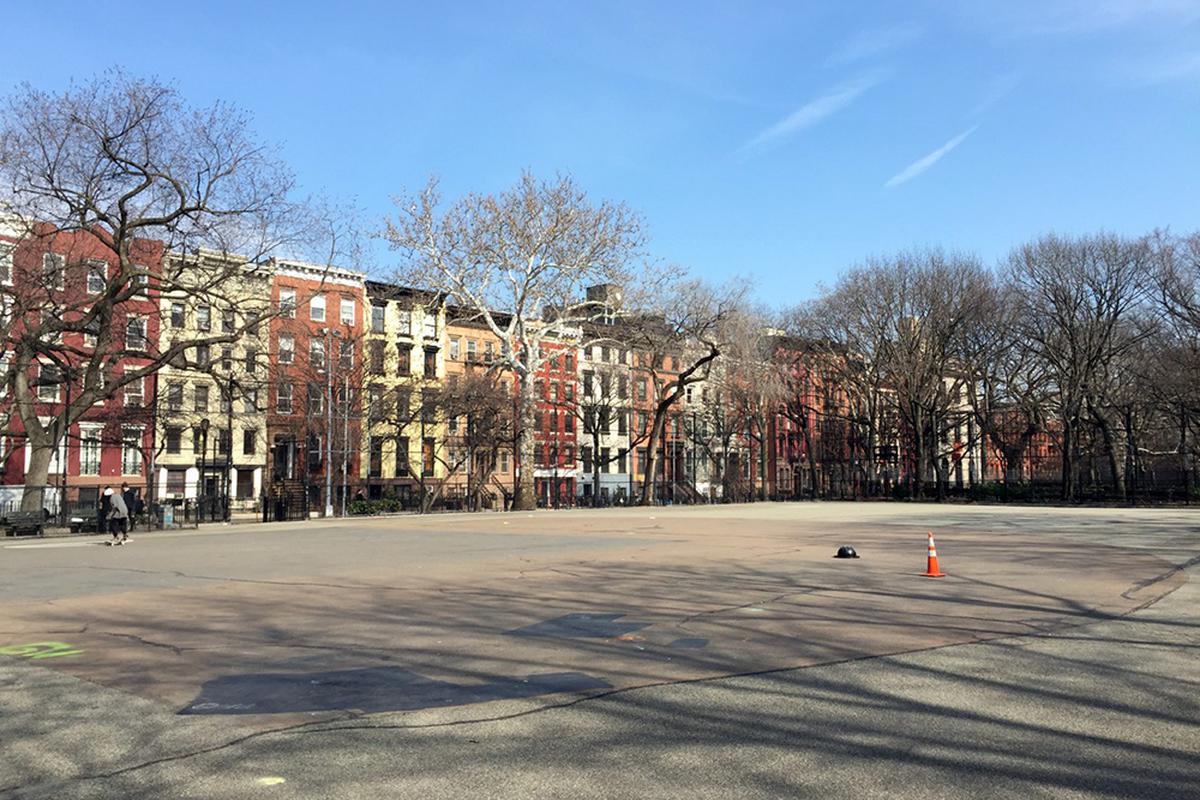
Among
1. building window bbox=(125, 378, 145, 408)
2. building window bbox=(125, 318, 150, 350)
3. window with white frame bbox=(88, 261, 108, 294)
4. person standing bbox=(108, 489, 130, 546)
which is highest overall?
window with white frame bbox=(88, 261, 108, 294)

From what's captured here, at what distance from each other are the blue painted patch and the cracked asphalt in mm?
74

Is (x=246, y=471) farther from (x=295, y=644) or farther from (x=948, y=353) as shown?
(x=295, y=644)

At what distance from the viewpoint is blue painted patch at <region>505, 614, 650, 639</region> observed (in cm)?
985

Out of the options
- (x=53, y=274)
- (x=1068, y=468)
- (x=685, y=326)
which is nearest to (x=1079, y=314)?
(x=1068, y=468)

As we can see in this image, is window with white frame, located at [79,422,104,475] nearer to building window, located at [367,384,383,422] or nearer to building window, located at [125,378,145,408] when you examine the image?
building window, located at [125,378,145,408]

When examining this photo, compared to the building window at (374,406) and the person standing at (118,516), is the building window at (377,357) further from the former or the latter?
the person standing at (118,516)

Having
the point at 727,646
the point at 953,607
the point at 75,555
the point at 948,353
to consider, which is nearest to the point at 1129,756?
the point at 727,646

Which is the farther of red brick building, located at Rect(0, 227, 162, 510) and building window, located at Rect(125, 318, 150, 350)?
building window, located at Rect(125, 318, 150, 350)

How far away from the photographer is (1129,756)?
215 inches

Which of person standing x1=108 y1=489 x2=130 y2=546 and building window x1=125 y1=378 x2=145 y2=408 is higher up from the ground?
building window x1=125 y1=378 x2=145 y2=408

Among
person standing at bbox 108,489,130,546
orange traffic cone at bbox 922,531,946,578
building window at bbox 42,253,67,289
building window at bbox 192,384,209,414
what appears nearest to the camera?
orange traffic cone at bbox 922,531,946,578

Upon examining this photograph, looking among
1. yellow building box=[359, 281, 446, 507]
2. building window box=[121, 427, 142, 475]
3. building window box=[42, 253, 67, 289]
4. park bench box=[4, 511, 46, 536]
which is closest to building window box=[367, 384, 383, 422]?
yellow building box=[359, 281, 446, 507]

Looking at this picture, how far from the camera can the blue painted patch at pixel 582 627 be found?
9852mm

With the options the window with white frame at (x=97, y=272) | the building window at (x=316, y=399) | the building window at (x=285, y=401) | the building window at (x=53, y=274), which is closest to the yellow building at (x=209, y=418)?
the building window at (x=285, y=401)
